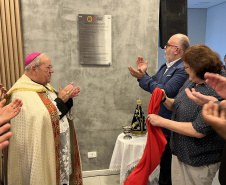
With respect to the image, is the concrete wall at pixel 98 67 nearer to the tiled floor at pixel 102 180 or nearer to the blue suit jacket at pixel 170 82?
the tiled floor at pixel 102 180

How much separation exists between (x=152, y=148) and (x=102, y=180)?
59.2 inches

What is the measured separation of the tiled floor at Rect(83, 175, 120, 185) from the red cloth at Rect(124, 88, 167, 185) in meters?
1.20

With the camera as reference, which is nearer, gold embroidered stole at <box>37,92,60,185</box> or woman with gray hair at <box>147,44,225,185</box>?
woman with gray hair at <box>147,44,225,185</box>

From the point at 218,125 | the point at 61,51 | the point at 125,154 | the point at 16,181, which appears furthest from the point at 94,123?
the point at 218,125

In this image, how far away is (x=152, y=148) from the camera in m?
1.87

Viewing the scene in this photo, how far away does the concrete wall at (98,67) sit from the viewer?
268cm

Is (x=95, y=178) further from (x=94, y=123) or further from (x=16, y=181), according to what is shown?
(x=16, y=181)

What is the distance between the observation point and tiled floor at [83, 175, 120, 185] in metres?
2.99

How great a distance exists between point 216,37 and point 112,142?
5.14 meters

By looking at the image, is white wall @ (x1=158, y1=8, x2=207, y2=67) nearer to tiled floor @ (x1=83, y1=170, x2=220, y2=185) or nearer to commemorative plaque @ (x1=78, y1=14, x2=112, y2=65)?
commemorative plaque @ (x1=78, y1=14, x2=112, y2=65)

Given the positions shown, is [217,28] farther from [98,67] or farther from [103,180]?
[103,180]

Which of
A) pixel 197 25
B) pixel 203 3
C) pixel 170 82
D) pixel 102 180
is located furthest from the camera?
pixel 197 25

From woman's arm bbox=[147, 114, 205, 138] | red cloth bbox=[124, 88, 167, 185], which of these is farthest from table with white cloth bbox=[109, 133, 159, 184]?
woman's arm bbox=[147, 114, 205, 138]

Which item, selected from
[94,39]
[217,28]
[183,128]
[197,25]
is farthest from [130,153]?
[197,25]
